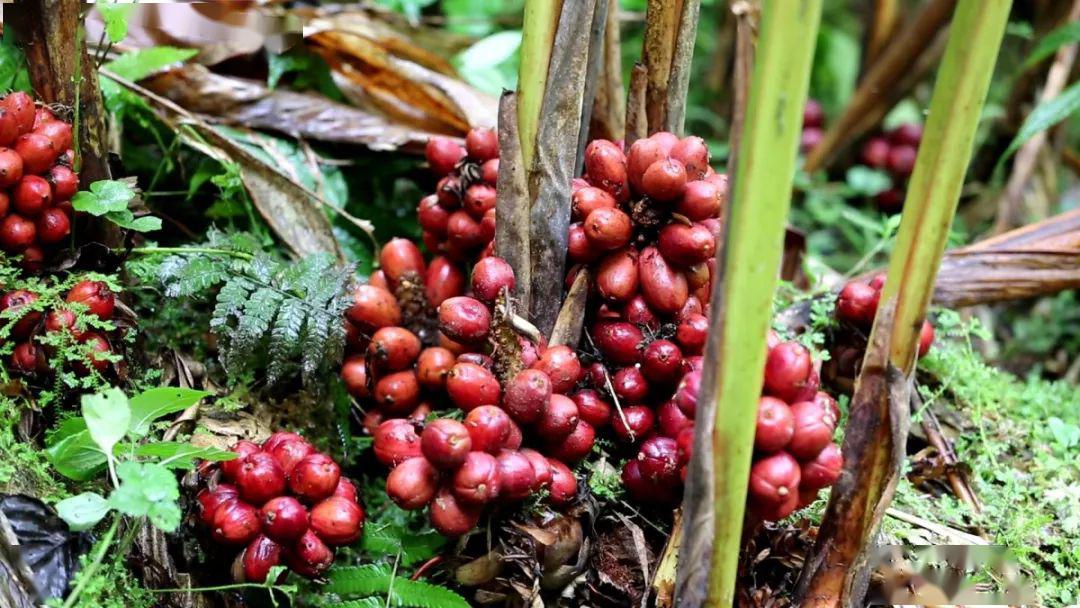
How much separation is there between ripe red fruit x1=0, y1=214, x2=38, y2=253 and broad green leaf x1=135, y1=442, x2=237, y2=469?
0.54 meters

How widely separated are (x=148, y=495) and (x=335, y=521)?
370mm

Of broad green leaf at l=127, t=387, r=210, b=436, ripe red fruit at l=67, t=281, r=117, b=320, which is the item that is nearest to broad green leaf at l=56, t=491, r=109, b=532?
broad green leaf at l=127, t=387, r=210, b=436

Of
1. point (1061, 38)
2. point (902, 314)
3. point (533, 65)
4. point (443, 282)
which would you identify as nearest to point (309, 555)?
point (443, 282)

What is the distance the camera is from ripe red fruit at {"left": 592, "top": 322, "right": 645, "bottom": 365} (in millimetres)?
1735

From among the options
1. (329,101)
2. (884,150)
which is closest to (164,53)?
(329,101)

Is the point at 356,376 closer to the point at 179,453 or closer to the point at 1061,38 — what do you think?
the point at 179,453

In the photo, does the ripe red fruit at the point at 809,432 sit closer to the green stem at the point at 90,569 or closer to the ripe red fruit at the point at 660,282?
the ripe red fruit at the point at 660,282

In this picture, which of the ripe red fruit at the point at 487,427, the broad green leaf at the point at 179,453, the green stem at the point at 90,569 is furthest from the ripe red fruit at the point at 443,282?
the green stem at the point at 90,569

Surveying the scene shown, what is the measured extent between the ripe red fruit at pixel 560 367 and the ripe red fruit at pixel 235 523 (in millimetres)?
609

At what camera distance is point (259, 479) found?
5.28 ft

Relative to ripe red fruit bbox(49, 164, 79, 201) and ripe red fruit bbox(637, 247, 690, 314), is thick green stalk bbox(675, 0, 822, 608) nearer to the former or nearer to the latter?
ripe red fruit bbox(637, 247, 690, 314)

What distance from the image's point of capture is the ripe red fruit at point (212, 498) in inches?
64.1

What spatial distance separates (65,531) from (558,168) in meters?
1.14

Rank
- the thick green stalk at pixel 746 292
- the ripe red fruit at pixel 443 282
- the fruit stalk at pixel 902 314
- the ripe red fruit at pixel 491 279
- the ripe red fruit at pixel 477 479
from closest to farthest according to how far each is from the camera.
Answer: the thick green stalk at pixel 746 292, the fruit stalk at pixel 902 314, the ripe red fruit at pixel 477 479, the ripe red fruit at pixel 491 279, the ripe red fruit at pixel 443 282
